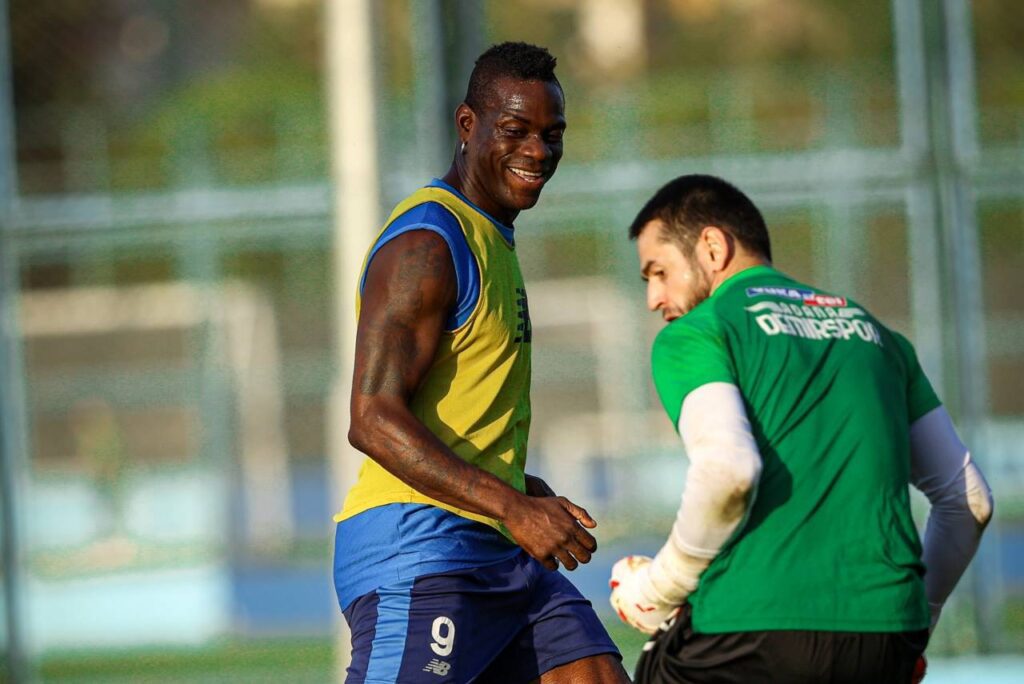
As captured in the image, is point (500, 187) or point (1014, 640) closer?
point (500, 187)

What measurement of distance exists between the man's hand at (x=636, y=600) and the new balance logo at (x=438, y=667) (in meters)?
0.42

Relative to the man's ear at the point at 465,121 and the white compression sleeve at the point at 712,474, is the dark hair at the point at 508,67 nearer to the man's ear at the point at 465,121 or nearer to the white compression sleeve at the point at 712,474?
the man's ear at the point at 465,121

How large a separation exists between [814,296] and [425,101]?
12.4 feet

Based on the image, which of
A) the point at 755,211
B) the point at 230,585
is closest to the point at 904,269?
the point at 230,585

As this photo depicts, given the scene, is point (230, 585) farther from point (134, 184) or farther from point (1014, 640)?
point (1014, 640)

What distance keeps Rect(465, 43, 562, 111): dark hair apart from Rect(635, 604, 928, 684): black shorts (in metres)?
1.36

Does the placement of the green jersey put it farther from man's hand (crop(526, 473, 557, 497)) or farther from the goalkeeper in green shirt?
man's hand (crop(526, 473, 557, 497))

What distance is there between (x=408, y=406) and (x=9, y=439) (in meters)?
4.72

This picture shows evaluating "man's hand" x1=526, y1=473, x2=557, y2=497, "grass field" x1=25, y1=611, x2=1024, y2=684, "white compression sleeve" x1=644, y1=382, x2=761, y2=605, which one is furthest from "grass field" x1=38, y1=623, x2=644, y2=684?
"white compression sleeve" x1=644, y1=382, x2=761, y2=605

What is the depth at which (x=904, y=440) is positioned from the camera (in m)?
3.46

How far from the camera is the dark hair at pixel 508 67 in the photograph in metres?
3.79

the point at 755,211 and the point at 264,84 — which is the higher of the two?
the point at 264,84

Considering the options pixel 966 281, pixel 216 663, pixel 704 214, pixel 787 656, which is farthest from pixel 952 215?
pixel 216 663

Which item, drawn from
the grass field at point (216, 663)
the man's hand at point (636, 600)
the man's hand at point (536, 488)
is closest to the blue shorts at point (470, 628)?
the man's hand at point (536, 488)
